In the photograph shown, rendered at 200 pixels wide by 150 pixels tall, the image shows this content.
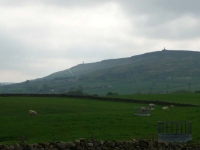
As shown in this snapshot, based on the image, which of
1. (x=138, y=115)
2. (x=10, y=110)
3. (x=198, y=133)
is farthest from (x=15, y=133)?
(x=10, y=110)

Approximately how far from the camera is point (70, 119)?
1623 inches

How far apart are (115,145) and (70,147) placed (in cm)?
293

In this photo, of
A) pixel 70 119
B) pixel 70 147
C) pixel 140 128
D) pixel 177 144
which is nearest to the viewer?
pixel 70 147

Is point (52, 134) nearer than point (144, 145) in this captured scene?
No

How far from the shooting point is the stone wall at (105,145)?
21.3 metres

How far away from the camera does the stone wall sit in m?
21.3

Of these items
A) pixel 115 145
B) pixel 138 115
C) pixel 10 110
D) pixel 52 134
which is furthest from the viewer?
pixel 10 110

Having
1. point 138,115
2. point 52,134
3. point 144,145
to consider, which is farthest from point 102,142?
point 138,115

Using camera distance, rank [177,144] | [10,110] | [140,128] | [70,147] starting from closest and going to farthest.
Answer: [70,147] → [177,144] → [140,128] → [10,110]

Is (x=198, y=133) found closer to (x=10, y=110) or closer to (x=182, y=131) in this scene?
(x=182, y=131)

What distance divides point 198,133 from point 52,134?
9.85m

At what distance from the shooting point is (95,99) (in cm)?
7888

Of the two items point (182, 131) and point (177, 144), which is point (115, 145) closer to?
point (177, 144)

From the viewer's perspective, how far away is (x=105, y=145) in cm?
2388
